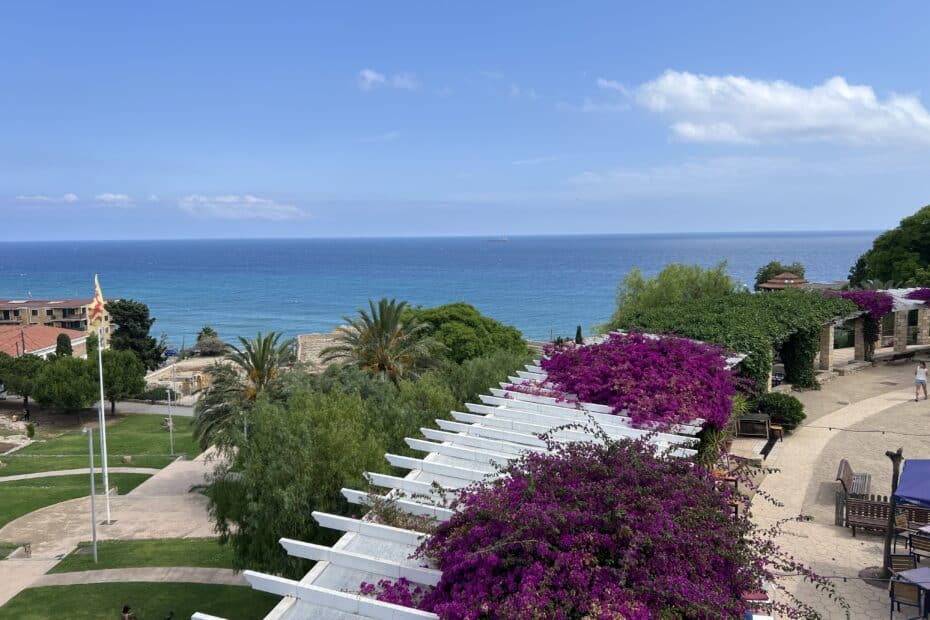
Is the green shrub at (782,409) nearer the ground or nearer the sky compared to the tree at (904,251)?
nearer the ground

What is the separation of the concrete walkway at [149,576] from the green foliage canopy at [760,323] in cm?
1391

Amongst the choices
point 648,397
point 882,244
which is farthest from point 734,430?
point 882,244

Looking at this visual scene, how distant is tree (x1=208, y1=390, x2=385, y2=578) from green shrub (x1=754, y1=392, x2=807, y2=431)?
12541mm

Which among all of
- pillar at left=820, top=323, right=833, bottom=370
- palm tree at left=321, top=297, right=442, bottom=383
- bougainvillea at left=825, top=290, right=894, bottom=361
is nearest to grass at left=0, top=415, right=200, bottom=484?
palm tree at left=321, top=297, right=442, bottom=383

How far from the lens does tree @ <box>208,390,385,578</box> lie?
1178 cm

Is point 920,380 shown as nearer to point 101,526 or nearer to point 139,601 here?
point 139,601

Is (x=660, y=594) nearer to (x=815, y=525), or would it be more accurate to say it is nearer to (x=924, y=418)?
(x=815, y=525)

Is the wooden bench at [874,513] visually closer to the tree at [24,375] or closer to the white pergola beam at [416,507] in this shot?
the white pergola beam at [416,507]

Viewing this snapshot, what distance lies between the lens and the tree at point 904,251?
46062 millimetres

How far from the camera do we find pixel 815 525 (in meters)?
13.0

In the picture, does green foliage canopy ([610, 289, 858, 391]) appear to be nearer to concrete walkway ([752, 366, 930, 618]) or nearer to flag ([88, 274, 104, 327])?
concrete walkway ([752, 366, 930, 618])

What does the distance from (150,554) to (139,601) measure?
3853 millimetres

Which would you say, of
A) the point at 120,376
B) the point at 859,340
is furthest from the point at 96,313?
the point at 859,340

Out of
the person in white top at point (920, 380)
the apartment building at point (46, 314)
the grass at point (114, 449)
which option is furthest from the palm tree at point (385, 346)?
the apartment building at point (46, 314)
